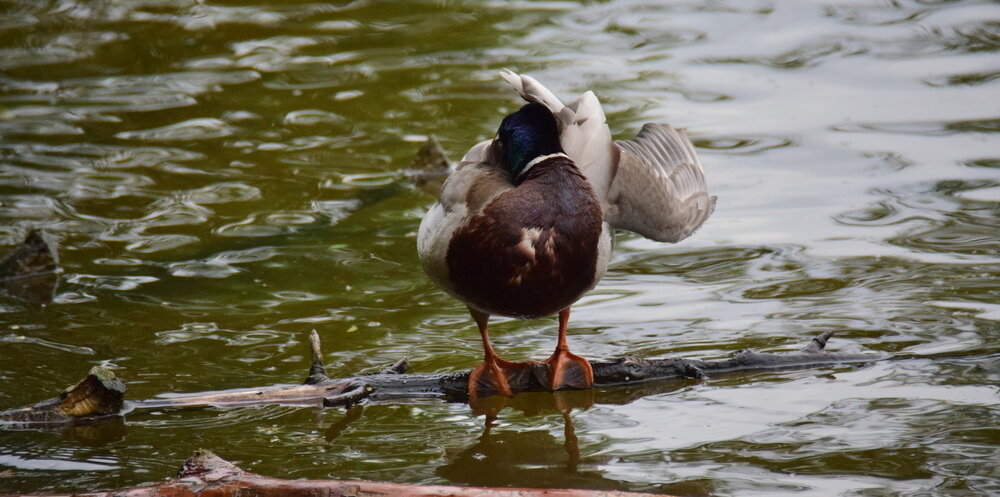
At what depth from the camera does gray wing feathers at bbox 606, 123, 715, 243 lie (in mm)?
4973

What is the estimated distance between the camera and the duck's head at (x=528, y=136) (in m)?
4.45

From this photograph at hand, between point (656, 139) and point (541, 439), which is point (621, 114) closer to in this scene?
point (656, 139)

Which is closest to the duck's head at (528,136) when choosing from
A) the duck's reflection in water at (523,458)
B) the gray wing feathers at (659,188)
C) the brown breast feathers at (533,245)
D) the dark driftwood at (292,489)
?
the brown breast feathers at (533,245)

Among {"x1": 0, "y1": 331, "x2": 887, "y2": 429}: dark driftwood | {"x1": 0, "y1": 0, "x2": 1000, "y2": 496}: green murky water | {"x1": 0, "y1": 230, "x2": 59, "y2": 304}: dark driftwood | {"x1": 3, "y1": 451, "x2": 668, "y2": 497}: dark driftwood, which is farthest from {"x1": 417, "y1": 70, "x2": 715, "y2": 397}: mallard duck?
{"x1": 0, "y1": 230, "x2": 59, "y2": 304}: dark driftwood

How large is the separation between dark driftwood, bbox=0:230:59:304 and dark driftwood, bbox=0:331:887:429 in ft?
5.82

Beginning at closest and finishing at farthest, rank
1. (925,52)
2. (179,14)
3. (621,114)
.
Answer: (621,114)
(925,52)
(179,14)

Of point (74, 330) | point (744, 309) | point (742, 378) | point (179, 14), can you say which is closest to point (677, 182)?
point (744, 309)

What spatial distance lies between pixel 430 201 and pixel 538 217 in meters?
3.13

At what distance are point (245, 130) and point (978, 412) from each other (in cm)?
554

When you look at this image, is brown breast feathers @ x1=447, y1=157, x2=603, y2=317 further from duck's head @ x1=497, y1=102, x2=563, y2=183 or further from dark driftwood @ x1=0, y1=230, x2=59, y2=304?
dark driftwood @ x1=0, y1=230, x2=59, y2=304

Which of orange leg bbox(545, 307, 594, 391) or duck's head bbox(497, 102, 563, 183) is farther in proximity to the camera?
orange leg bbox(545, 307, 594, 391)

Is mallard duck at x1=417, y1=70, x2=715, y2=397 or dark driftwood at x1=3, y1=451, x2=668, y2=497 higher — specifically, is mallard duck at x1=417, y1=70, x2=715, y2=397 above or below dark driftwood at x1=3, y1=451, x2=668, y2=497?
above

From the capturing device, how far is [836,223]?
645 cm

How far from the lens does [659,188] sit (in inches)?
203
